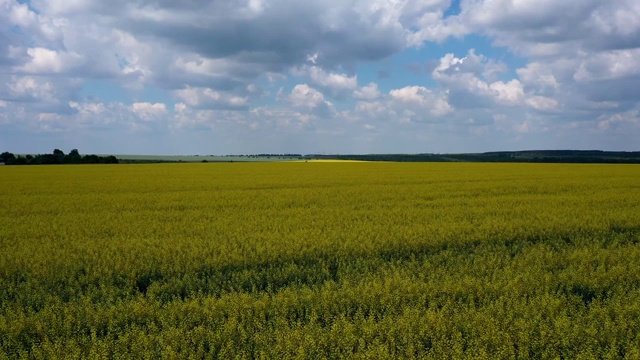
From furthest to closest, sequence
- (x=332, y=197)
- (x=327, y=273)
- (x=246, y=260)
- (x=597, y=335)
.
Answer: (x=332, y=197)
(x=246, y=260)
(x=327, y=273)
(x=597, y=335)

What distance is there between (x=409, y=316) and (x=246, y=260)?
393 centimetres

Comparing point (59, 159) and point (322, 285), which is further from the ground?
point (59, 159)

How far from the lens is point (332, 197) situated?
2033 centimetres

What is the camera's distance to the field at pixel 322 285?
516 centimetres

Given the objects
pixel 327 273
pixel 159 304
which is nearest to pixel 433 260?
pixel 327 273

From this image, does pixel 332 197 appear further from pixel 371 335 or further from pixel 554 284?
pixel 371 335

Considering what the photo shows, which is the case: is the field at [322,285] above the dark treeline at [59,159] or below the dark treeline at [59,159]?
below

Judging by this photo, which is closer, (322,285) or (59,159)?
(322,285)

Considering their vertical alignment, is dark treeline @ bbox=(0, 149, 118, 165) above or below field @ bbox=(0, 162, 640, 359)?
above

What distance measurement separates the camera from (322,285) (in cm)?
713

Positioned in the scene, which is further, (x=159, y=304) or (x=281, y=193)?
(x=281, y=193)

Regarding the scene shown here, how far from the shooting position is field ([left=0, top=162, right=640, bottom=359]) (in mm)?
5160

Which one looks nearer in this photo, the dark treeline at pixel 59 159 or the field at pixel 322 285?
the field at pixel 322 285

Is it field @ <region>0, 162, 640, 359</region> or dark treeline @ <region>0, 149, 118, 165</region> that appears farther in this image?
dark treeline @ <region>0, 149, 118, 165</region>
